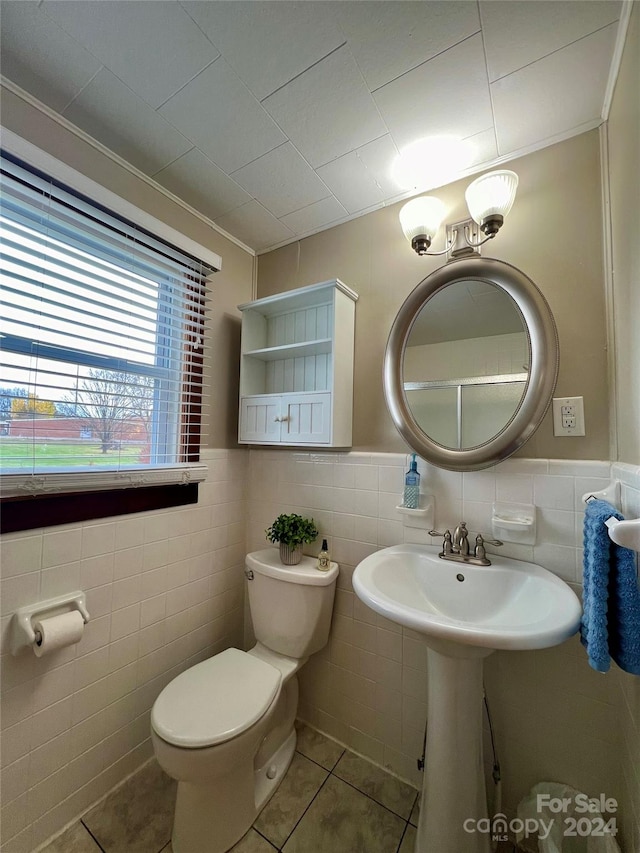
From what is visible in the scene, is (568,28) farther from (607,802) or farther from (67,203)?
(607,802)

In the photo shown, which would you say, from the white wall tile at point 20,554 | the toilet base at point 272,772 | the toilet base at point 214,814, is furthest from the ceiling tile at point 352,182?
the toilet base at point 272,772

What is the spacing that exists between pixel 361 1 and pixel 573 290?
95cm

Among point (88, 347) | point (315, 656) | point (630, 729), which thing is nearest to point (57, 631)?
point (88, 347)

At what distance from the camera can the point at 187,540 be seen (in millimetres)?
1411

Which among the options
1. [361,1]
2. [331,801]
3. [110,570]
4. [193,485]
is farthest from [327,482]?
[361,1]

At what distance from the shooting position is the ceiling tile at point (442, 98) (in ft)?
2.89

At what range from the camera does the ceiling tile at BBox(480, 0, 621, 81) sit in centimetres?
77

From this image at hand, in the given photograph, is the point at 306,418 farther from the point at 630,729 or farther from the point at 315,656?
the point at 630,729

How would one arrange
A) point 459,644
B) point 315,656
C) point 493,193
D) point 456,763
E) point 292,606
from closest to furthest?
point 459,644
point 456,763
point 493,193
point 292,606
point 315,656

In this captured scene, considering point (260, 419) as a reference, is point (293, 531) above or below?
below

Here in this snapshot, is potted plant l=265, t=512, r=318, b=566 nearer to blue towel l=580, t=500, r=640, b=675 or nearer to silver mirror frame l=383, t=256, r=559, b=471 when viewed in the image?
silver mirror frame l=383, t=256, r=559, b=471

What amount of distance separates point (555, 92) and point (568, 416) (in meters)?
0.95

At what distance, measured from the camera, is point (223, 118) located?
3.45 ft

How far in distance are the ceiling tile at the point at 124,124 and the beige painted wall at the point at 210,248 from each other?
0.21 ft
